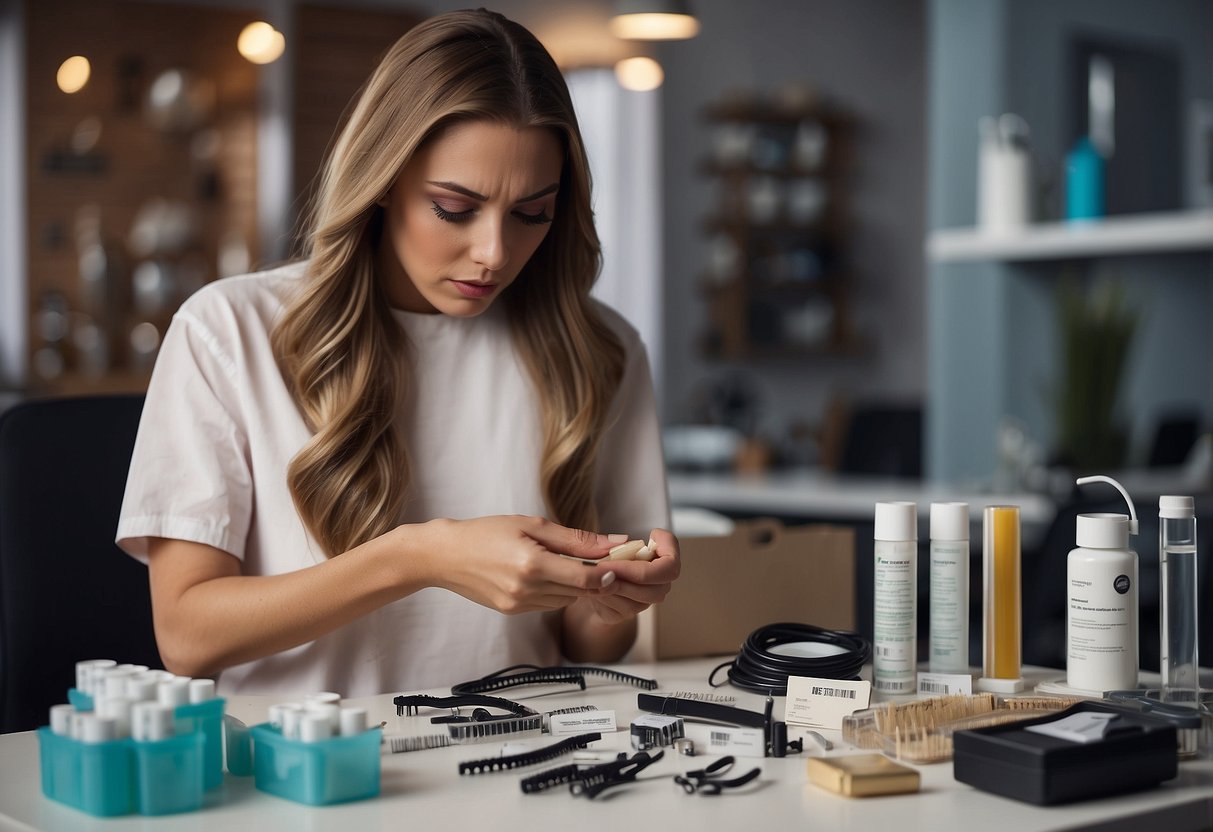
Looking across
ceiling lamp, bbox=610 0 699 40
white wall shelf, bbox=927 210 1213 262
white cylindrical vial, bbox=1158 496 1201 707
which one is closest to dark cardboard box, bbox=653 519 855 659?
white cylindrical vial, bbox=1158 496 1201 707

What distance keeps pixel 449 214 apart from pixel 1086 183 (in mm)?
2800

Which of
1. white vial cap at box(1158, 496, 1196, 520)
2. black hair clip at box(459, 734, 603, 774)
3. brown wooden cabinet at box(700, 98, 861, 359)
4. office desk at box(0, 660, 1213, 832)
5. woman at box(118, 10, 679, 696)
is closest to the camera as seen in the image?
office desk at box(0, 660, 1213, 832)

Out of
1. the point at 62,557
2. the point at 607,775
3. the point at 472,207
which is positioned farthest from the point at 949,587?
the point at 62,557

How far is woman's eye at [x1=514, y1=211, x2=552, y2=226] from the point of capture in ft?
4.84

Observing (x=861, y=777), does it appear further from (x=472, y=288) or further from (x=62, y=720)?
(x=472, y=288)

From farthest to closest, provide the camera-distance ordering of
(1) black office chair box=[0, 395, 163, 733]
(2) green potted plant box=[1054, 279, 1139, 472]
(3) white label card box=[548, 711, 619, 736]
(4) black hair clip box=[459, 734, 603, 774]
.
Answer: (2) green potted plant box=[1054, 279, 1139, 472] → (1) black office chair box=[0, 395, 163, 733] → (3) white label card box=[548, 711, 619, 736] → (4) black hair clip box=[459, 734, 603, 774]

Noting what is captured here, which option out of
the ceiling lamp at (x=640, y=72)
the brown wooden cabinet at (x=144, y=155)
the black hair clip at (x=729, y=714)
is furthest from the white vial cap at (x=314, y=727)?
the brown wooden cabinet at (x=144, y=155)

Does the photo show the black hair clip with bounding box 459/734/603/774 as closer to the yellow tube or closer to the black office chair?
the yellow tube

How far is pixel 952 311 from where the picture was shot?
4195 mm

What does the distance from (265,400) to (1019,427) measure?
9.74ft

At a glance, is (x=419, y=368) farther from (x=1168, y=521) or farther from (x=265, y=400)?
(x=1168, y=521)

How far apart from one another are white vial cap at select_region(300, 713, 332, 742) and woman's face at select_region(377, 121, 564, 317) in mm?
598

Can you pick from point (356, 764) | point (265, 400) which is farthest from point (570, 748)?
point (265, 400)

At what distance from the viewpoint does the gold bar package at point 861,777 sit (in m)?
1.00
